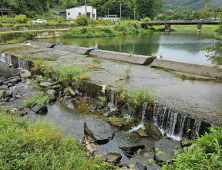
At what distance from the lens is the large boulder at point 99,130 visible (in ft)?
19.5

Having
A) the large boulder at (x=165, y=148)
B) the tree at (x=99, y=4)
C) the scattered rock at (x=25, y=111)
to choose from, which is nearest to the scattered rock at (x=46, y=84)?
the scattered rock at (x=25, y=111)

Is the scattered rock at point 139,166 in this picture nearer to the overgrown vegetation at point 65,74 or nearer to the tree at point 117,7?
the overgrown vegetation at point 65,74

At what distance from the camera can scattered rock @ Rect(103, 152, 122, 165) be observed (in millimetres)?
4880

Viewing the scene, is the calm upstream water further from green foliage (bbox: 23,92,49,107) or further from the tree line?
the tree line

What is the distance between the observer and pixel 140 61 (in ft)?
39.2

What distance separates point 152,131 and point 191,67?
5240mm

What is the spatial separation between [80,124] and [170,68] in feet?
21.0

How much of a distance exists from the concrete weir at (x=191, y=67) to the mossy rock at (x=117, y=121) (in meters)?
Answer: 5.12

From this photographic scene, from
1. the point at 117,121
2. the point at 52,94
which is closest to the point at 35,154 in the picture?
the point at 117,121

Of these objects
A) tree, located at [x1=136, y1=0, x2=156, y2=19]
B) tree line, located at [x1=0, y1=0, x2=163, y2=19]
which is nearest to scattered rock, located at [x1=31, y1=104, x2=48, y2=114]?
tree line, located at [x1=0, y1=0, x2=163, y2=19]

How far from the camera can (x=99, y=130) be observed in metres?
6.23

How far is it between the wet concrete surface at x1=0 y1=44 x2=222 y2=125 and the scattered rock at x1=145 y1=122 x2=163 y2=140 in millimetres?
885

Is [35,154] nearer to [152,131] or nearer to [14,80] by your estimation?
[152,131]

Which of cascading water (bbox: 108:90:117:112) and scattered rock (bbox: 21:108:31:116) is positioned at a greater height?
cascading water (bbox: 108:90:117:112)
